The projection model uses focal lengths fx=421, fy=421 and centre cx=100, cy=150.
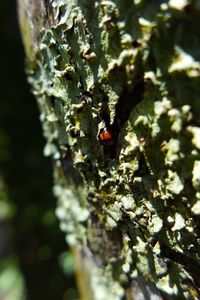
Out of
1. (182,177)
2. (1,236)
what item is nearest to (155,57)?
(182,177)

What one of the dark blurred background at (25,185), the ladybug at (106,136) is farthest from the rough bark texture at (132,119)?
the dark blurred background at (25,185)

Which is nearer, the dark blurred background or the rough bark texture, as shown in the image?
the rough bark texture

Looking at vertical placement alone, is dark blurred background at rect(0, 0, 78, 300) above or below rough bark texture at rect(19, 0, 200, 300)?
above

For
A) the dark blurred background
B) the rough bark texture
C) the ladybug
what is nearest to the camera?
the rough bark texture

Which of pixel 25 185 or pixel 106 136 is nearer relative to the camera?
pixel 106 136

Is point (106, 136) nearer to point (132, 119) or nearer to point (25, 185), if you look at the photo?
point (132, 119)

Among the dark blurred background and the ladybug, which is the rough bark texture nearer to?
the ladybug

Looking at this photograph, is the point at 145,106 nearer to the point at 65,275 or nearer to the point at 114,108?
the point at 114,108

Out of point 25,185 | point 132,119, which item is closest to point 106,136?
point 132,119

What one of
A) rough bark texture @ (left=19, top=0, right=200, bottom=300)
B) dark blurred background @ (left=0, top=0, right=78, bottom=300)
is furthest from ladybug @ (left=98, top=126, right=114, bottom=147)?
dark blurred background @ (left=0, top=0, right=78, bottom=300)
